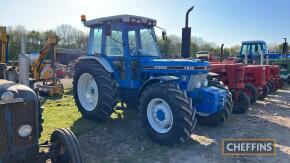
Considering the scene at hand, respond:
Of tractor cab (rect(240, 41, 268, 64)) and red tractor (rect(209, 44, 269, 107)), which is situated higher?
tractor cab (rect(240, 41, 268, 64))

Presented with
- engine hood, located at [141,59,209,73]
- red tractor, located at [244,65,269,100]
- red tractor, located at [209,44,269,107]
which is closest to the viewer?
engine hood, located at [141,59,209,73]

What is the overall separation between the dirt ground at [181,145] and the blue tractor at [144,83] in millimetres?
285

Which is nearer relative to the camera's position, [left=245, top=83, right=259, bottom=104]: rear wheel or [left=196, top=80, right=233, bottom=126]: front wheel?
[left=196, top=80, right=233, bottom=126]: front wheel

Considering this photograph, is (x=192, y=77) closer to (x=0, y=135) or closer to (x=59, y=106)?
(x=0, y=135)

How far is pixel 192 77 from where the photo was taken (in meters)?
6.26

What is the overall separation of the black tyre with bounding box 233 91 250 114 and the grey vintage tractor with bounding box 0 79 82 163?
588cm

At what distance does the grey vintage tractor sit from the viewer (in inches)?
128

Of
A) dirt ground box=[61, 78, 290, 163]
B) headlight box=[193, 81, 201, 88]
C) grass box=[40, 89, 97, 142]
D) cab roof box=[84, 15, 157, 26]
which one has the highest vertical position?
cab roof box=[84, 15, 157, 26]

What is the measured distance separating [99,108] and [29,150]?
10.6ft

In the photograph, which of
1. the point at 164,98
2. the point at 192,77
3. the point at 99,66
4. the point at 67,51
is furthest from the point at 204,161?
the point at 67,51

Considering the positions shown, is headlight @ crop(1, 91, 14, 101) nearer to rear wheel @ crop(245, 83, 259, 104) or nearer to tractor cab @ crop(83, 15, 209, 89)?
tractor cab @ crop(83, 15, 209, 89)

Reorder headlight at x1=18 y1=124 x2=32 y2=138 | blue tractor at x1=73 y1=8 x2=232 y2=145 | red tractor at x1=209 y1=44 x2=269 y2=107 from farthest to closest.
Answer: red tractor at x1=209 y1=44 x2=269 y2=107 < blue tractor at x1=73 y1=8 x2=232 y2=145 < headlight at x1=18 y1=124 x2=32 y2=138

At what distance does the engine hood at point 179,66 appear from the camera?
20.0 ft

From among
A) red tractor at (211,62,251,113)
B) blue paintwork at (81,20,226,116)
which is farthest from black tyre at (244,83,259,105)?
blue paintwork at (81,20,226,116)
